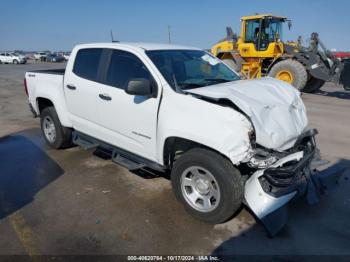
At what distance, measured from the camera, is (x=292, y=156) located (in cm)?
336

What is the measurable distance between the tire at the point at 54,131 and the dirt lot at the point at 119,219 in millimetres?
408

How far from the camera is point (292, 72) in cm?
1257

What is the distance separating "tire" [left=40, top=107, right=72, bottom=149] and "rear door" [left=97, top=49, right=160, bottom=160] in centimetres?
146

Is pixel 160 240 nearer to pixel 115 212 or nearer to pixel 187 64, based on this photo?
pixel 115 212

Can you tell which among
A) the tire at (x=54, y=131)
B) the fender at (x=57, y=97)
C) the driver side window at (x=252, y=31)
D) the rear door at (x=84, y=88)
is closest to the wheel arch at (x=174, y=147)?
the rear door at (x=84, y=88)

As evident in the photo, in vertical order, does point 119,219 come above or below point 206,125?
below

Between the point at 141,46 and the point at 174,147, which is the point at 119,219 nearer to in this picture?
the point at 174,147

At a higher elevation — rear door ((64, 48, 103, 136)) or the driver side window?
the driver side window

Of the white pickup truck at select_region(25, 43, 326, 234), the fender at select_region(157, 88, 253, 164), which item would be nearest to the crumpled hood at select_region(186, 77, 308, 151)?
the white pickup truck at select_region(25, 43, 326, 234)

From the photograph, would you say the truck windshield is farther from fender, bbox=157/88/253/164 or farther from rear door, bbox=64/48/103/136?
rear door, bbox=64/48/103/136

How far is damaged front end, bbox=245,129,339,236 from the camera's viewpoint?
316 centimetres

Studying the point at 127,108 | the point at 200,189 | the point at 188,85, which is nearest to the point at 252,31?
the point at 188,85

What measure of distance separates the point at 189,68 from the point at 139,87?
97cm

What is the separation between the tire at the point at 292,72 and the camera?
12.4 metres
